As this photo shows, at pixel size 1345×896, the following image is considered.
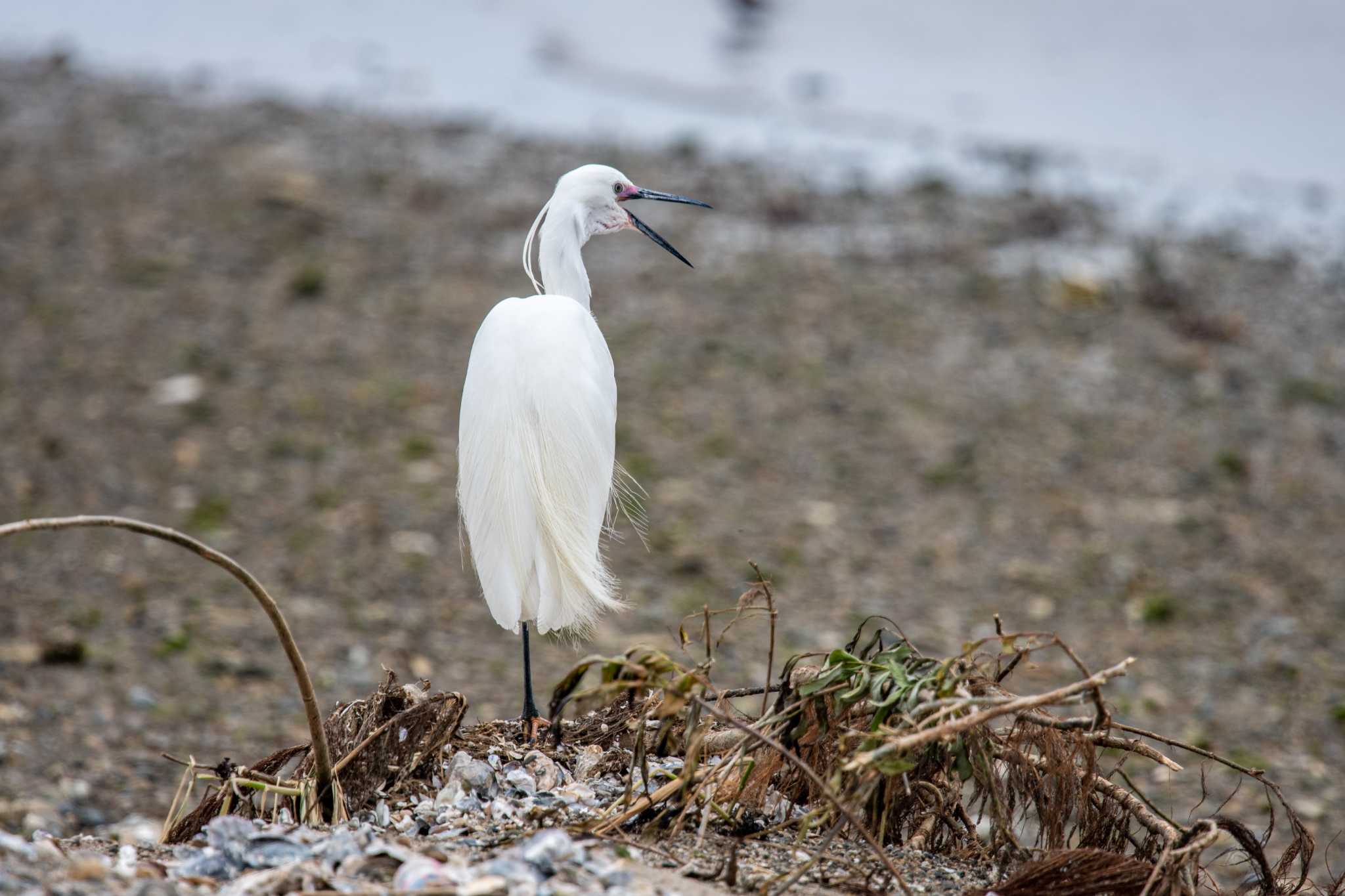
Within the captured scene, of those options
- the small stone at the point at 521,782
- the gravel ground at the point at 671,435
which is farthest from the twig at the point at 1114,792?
the gravel ground at the point at 671,435

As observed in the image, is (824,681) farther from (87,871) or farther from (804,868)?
(87,871)

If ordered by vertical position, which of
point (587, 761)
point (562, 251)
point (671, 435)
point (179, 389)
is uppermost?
point (562, 251)

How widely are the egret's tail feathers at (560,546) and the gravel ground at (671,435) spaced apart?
226cm

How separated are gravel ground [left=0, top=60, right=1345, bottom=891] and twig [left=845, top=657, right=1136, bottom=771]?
3257 mm

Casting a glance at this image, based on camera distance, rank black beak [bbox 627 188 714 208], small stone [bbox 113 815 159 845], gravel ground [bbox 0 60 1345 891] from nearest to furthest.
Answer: black beak [bbox 627 188 714 208] < small stone [bbox 113 815 159 845] < gravel ground [bbox 0 60 1345 891]

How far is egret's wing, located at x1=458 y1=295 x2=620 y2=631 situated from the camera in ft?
10.3

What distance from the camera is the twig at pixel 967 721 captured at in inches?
77.3

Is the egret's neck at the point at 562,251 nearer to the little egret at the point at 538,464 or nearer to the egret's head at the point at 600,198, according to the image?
the egret's head at the point at 600,198

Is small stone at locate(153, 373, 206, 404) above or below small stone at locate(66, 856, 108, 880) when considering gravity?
below

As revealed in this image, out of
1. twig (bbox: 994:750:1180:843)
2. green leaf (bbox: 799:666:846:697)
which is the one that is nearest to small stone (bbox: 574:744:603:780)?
green leaf (bbox: 799:666:846:697)

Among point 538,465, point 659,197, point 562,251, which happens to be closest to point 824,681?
point 538,465

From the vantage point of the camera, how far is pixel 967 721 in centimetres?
203

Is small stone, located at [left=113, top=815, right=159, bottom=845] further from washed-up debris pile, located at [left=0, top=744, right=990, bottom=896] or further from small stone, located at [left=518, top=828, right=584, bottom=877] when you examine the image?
small stone, located at [left=518, top=828, right=584, bottom=877]

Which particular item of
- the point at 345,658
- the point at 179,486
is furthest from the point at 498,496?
the point at 179,486
